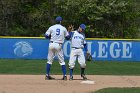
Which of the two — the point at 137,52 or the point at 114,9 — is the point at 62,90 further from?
the point at 114,9

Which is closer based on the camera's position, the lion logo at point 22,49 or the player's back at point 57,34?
the player's back at point 57,34

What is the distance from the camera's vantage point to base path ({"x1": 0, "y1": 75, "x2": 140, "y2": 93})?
1262 cm

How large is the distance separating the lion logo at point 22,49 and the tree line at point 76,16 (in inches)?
425

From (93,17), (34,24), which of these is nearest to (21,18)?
(34,24)

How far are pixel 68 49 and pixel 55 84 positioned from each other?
493 inches

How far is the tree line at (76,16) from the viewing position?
122 ft

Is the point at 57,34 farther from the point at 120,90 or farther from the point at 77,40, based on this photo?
the point at 120,90

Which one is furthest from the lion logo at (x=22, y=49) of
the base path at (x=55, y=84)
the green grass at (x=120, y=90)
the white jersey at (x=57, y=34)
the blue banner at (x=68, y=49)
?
the green grass at (x=120, y=90)

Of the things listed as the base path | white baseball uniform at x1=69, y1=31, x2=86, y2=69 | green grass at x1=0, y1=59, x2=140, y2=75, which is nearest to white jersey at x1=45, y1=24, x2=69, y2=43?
white baseball uniform at x1=69, y1=31, x2=86, y2=69

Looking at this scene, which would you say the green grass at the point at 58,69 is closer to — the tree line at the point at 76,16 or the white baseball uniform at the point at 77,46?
the white baseball uniform at the point at 77,46

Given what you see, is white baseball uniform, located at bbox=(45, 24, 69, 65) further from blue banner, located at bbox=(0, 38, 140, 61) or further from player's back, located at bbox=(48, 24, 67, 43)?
blue banner, located at bbox=(0, 38, 140, 61)

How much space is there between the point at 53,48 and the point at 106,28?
23432 mm

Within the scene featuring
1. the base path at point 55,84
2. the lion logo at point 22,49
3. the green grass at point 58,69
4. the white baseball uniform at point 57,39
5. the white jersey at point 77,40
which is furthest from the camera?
the lion logo at point 22,49

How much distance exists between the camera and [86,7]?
36.9m
